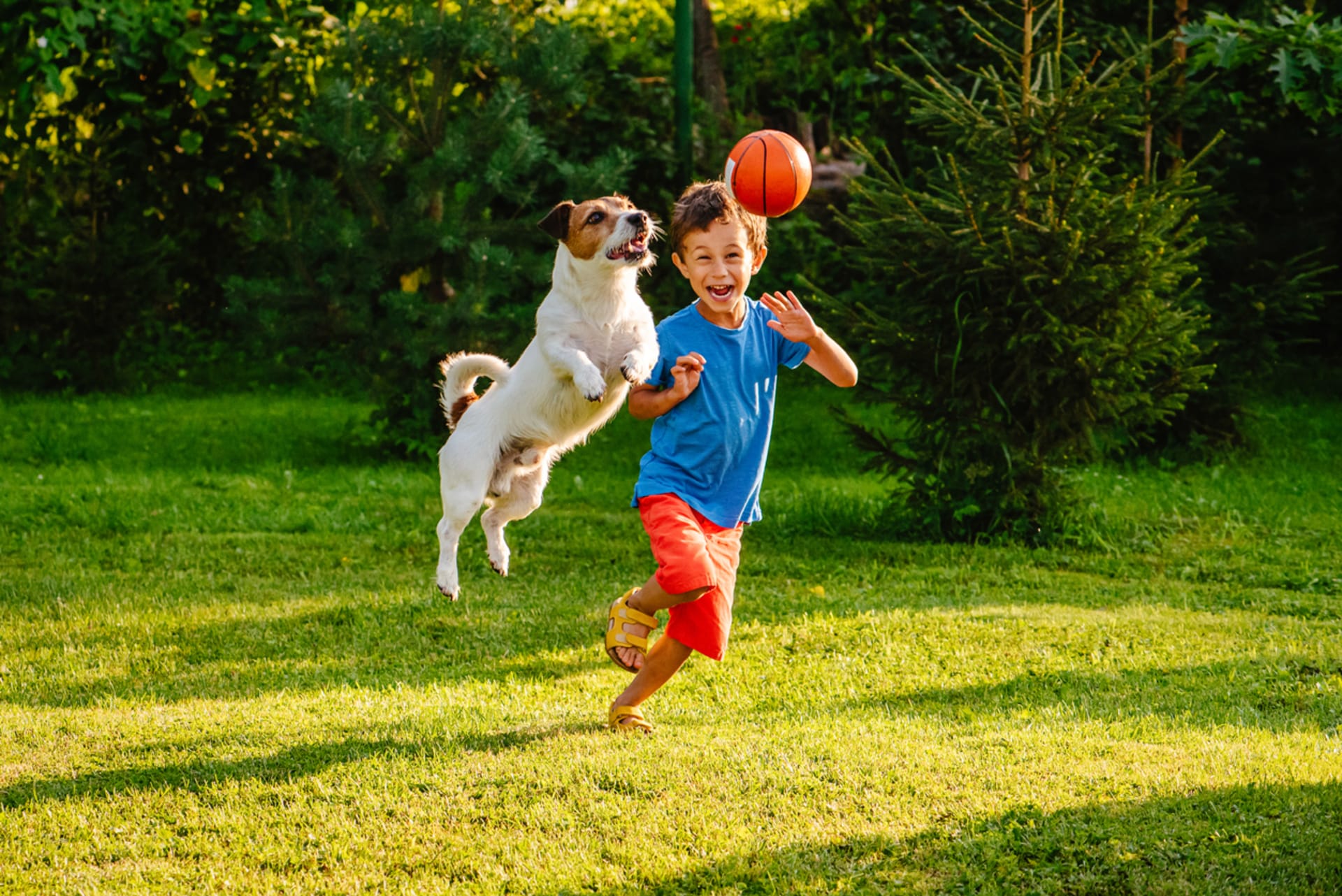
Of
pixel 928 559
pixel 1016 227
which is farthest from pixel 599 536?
pixel 1016 227

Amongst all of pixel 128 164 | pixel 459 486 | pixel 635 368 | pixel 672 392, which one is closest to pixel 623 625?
pixel 459 486

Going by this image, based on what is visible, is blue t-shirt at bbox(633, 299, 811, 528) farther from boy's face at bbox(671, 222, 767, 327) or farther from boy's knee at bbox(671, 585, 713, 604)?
boy's knee at bbox(671, 585, 713, 604)

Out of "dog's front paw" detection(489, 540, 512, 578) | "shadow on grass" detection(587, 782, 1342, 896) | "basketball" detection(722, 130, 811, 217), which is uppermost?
"basketball" detection(722, 130, 811, 217)

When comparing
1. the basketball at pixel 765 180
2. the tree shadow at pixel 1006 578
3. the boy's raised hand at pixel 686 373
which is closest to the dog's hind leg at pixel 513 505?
the boy's raised hand at pixel 686 373

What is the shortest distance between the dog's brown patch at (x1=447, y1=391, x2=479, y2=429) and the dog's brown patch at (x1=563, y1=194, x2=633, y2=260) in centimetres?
89

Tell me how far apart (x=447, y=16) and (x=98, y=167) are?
18.5ft

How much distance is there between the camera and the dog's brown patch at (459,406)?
4.86m

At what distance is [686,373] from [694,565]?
0.62 meters

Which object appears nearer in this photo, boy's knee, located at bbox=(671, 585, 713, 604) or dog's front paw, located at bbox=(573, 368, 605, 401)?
dog's front paw, located at bbox=(573, 368, 605, 401)

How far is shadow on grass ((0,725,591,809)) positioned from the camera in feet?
14.8

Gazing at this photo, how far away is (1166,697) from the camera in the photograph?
577 centimetres

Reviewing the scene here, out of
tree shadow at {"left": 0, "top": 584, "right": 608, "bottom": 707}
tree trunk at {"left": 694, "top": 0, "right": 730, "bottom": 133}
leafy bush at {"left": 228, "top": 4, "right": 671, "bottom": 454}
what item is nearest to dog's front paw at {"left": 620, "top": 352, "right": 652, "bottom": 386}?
tree shadow at {"left": 0, "top": 584, "right": 608, "bottom": 707}

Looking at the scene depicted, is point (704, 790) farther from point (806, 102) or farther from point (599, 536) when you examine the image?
point (806, 102)

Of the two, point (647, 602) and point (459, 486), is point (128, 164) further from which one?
point (647, 602)
